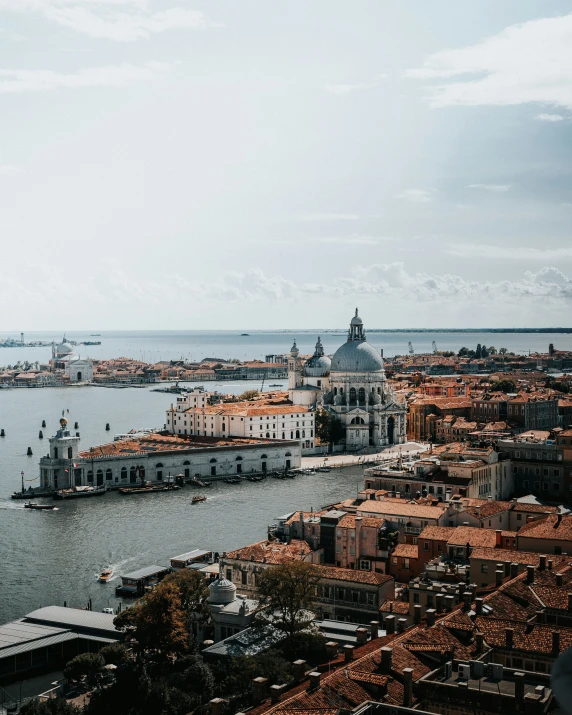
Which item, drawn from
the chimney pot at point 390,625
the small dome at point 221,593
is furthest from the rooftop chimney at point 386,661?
the small dome at point 221,593

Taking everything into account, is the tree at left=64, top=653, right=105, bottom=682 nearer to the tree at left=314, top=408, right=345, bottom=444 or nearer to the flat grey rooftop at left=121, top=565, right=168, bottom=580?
the flat grey rooftop at left=121, top=565, right=168, bottom=580

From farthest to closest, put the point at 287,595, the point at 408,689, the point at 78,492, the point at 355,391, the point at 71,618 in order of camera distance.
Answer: the point at 355,391
the point at 78,492
the point at 71,618
the point at 287,595
the point at 408,689

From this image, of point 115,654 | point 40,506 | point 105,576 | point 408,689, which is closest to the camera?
point 408,689

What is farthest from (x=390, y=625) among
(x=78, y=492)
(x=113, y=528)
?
(x=78, y=492)

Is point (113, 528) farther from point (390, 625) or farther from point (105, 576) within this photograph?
point (390, 625)

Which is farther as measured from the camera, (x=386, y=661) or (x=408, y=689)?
(x=386, y=661)

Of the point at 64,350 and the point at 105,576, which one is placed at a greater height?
the point at 64,350

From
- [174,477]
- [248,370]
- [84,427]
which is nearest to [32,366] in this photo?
[248,370]

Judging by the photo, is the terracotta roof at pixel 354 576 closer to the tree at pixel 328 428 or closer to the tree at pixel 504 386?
the tree at pixel 328 428
